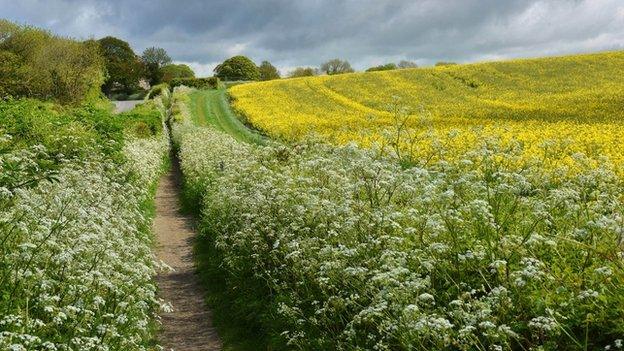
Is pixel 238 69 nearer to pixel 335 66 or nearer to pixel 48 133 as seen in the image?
pixel 335 66

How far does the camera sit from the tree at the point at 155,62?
125 metres

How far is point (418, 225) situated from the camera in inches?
337

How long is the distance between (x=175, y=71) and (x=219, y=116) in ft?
281

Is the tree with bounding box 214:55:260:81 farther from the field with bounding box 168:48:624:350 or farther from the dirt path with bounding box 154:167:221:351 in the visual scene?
the dirt path with bounding box 154:167:221:351

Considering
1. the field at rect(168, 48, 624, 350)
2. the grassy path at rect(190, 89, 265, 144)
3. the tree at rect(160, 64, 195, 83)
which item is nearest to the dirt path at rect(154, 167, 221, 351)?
the field at rect(168, 48, 624, 350)

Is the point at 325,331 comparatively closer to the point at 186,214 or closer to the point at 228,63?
the point at 186,214

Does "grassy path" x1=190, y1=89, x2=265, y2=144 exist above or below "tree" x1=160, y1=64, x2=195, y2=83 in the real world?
below

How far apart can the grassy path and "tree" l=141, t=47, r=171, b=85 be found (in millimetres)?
59233

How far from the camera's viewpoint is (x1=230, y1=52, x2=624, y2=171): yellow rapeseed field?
21562 mm

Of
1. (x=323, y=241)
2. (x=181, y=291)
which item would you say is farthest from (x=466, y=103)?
(x=323, y=241)

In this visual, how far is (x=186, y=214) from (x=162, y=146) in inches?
536

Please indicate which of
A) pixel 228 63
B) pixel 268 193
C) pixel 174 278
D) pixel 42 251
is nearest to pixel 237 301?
pixel 268 193

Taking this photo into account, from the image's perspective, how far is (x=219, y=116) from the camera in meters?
48.9

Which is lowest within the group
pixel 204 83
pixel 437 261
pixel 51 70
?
pixel 437 261
